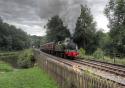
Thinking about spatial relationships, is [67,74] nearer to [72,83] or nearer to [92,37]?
[72,83]

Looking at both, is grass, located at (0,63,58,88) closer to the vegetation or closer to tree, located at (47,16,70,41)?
the vegetation

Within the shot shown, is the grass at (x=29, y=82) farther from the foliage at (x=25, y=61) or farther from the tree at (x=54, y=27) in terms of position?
the tree at (x=54, y=27)

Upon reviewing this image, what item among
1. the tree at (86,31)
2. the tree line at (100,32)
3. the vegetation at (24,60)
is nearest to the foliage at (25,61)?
the vegetation at (24,60)

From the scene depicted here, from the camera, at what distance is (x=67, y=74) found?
10.2 meters

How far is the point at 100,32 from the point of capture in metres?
50.6

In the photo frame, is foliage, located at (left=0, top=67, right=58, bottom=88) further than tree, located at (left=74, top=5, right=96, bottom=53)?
No

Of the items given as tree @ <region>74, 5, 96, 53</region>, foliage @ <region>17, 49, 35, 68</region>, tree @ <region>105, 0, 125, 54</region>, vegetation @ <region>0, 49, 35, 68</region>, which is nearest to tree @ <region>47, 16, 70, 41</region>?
vegetation @ <region>0, 49, 35, 68</region>

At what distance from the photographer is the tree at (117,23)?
113ft

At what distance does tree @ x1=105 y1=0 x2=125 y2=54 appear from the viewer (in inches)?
1358

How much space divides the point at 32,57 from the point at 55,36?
57.5 feet

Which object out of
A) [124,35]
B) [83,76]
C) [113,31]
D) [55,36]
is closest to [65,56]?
[124,35]

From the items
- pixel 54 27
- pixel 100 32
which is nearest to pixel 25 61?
pixel 100 32

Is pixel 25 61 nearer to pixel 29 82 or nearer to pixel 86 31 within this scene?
pixel 86 31

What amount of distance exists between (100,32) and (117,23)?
12807 millimetres
